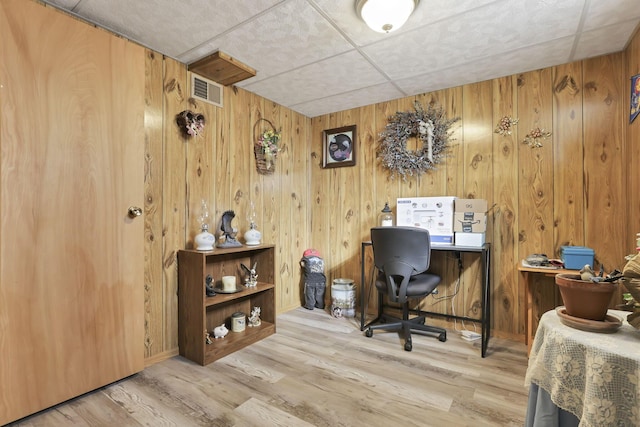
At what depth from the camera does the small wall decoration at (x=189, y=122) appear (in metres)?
2.36

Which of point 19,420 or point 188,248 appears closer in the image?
point 19,420

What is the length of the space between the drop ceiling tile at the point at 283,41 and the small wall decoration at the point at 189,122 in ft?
1.39

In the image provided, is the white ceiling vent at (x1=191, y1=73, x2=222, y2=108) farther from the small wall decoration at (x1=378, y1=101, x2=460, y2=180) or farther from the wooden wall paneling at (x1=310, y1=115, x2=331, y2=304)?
the small wall decoration at (x1=378, y1=101, x2=460, y2=180)

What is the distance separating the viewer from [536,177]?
2520mm

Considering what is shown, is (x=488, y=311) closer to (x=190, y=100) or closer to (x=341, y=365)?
(x=341, y=365)

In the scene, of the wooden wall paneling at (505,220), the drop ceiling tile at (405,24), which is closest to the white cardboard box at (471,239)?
the wooden wall paneling at (505,220)

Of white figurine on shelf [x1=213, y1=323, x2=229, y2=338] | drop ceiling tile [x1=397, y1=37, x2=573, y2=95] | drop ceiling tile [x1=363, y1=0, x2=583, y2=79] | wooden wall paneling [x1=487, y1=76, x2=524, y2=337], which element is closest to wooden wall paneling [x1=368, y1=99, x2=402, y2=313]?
drop ceiling tile [x1=397, y1=37, x2=573, y2=95]

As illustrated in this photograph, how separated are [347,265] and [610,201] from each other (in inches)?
91.9

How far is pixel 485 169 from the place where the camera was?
108 inches

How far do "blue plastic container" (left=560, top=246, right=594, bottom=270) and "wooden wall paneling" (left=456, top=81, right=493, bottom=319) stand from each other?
0.61 metres

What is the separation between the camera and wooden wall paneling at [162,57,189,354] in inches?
90.5

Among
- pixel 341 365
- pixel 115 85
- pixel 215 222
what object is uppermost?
pixel 115 85

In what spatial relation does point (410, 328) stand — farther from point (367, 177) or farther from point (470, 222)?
point (367, 177)

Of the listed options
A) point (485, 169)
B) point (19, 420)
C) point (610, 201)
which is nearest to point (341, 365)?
point (19, 420)
